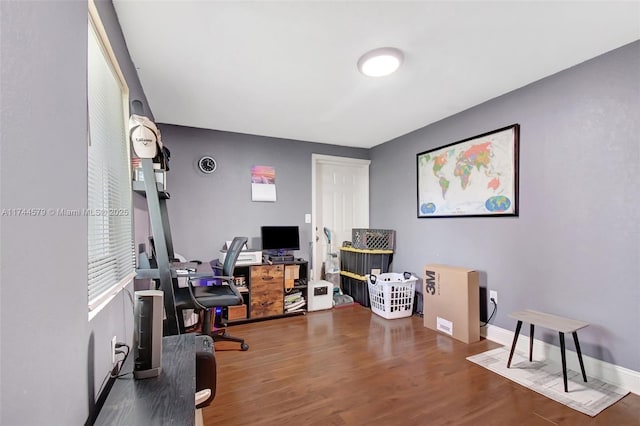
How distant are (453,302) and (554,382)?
3.12 feet

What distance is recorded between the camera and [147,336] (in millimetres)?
1127

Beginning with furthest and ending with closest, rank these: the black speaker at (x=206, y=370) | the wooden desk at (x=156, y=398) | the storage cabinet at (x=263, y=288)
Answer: the storage cabinet at (x=263, y=288)
the black speaker at (x=206, y=370)
the wooden desk at (x=156, y=398)

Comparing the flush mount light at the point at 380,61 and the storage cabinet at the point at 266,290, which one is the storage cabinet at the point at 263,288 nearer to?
the storage cabinet at the point at 266,290

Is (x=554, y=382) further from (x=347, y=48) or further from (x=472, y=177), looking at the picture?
(x=347, y=48)

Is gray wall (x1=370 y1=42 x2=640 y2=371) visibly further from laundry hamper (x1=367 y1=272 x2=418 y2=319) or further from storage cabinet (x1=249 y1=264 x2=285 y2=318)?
storage cabinet (x1=249 y1=264 x2=285 y2=318)

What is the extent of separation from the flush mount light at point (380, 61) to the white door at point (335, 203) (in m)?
2.17

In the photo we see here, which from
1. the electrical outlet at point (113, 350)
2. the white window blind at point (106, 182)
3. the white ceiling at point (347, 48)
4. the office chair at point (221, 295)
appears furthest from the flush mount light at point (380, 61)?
the electrical outlet at point (113, 350)

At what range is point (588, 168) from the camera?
7.22ft

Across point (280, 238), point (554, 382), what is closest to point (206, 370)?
point (554, 382)

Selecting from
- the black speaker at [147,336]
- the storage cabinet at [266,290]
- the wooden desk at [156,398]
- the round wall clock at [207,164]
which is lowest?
the storage cabinet at [266,290]

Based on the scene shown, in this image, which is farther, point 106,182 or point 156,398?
point 106,182

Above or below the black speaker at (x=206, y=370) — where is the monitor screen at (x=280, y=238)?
above

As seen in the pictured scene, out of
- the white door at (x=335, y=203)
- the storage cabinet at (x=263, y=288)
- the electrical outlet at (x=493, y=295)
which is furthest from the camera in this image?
the white door at (x=335, y=203)

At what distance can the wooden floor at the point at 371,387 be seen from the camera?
1743mm
